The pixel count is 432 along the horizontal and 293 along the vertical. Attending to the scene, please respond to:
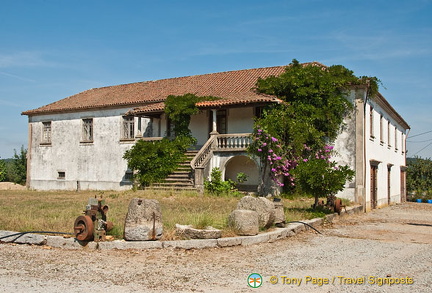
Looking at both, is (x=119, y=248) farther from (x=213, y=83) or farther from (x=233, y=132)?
(x=213, y=83)

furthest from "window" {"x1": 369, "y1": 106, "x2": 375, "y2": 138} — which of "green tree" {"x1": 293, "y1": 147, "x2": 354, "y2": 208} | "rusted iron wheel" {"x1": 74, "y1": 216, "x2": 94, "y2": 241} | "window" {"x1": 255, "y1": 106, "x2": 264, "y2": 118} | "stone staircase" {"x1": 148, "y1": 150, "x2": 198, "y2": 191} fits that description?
"rusted iron wheel" {"x1": 74, "y1": 216, "x2": 94, "y2": 241}

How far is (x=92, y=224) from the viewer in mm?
8055

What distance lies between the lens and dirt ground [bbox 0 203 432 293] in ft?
18.7

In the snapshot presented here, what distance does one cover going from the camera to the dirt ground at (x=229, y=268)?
224 inches

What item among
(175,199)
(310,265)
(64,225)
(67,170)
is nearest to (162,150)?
(175,199)

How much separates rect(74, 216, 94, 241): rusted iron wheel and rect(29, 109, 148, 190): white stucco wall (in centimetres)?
1656

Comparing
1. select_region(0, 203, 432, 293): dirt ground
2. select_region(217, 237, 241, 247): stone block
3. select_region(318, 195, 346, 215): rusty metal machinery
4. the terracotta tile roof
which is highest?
the terracotta tile roof

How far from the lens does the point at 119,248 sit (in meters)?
8.00

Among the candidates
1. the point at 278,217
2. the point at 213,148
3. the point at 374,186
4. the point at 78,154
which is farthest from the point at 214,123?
the point at 278,217

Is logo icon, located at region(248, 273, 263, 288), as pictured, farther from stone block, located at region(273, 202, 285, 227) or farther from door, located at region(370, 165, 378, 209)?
door, located at region(370, 165, 378, 209)

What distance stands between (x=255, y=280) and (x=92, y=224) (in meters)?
3.48

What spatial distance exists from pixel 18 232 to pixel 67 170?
19200mm

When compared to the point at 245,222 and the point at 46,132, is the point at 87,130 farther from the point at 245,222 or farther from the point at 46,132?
the point at 245,222

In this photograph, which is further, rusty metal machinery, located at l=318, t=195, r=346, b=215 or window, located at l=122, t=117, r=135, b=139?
window, located at l=122, t=117, r=135, b=139
